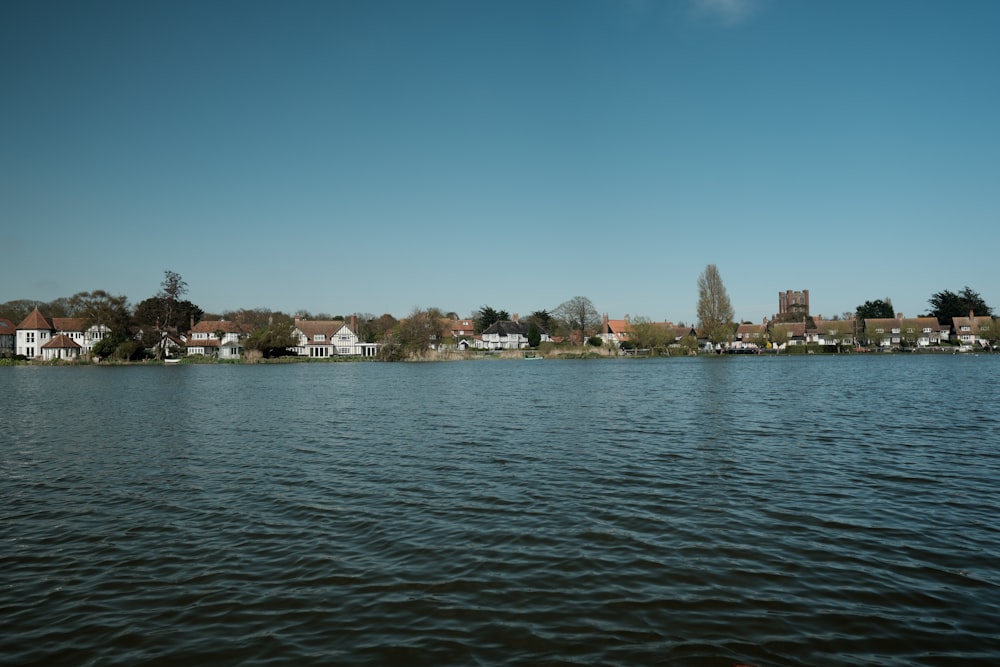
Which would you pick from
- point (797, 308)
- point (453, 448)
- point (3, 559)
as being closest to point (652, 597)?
point (3, 559)

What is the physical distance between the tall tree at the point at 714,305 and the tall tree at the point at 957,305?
Answer: 63.1 metres

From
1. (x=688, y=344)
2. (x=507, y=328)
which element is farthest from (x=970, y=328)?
(x=507, y=328)

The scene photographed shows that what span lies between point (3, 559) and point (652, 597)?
9296mm

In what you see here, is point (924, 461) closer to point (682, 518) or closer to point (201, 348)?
point (682, 518)

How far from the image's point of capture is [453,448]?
17375 millimetres

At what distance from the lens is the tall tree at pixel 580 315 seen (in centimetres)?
12988

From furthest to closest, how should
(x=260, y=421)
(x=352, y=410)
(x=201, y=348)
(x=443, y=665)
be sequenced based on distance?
(x=201, y=348)
(x=352, y=410)
(x=260, y=421)
(x=443, y=665)

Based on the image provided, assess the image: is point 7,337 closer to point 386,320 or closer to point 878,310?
point 386,320

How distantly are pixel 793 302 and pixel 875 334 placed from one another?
51.7m

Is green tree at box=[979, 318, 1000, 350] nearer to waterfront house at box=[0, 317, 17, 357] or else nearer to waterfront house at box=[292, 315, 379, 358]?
waterfront house at box=[292, 315, 379, 358]

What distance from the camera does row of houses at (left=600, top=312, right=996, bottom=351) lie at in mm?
126500

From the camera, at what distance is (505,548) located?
8.78m

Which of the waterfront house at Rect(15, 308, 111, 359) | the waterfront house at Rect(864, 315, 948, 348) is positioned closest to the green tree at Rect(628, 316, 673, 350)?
the waterfront house at Rect(864, 315, 948, 348)

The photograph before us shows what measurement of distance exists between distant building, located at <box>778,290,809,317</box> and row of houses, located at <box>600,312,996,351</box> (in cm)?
2243
